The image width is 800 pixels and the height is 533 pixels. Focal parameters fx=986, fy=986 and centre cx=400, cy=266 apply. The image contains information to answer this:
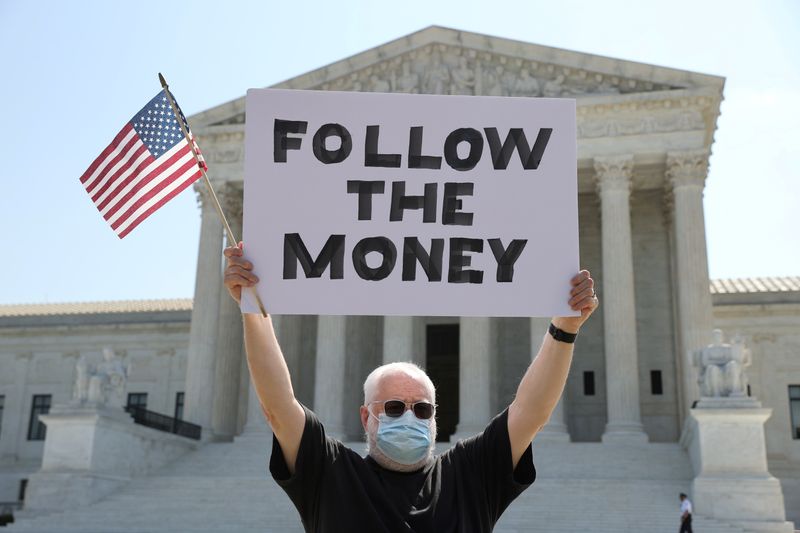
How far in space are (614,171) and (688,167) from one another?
3.13 meters

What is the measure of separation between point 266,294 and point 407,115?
1288 millimetres

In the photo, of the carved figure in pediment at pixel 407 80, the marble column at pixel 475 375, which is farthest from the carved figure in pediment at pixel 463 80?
the marble column at pixel 475 375

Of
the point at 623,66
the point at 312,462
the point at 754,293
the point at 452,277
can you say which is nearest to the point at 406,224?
the point at 452,277

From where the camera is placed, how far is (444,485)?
4934mm

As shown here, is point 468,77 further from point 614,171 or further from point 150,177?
point 150,177

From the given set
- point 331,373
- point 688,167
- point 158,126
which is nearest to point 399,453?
point 158,126

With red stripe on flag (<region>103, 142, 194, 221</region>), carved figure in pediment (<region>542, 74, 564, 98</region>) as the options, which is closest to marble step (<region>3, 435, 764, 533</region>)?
carved figure in pediment (<region>542, 74, 564, 98</region>)

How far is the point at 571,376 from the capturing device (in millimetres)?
48875

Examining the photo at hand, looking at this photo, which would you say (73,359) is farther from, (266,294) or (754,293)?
(266,294)

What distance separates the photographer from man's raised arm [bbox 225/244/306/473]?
482cm

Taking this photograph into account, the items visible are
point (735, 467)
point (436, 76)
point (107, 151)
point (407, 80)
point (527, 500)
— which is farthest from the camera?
point (407, 80)

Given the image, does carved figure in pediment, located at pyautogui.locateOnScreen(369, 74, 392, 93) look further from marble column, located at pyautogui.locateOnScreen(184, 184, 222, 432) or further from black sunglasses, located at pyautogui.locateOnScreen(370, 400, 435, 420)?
black sunglasses, located at pyautogui.locateOnScreen(370, 400, 435, 420)

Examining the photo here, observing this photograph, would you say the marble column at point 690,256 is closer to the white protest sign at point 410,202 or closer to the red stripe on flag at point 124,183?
the red stripe on flag at point 124,183

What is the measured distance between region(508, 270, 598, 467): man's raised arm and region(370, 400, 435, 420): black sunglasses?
521mm
